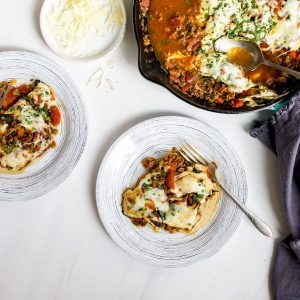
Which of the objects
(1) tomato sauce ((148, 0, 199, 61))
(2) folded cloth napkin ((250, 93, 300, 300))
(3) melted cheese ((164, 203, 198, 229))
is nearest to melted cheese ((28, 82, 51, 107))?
(1) tomato sauce ((148, 0, 199, 61))

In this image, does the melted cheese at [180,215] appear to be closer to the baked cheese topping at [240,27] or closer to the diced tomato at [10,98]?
the baked cheese topping at [240,27]

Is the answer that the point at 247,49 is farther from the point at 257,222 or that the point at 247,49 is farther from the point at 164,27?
the point at 257,222

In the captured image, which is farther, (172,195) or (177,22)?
(172,195)

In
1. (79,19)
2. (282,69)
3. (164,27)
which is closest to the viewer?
(282,69)

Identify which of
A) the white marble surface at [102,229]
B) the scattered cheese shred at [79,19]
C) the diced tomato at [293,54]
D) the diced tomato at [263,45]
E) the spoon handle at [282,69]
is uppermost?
the diced tomato at [263,45]

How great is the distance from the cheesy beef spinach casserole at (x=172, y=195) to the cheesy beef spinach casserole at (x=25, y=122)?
48 cm

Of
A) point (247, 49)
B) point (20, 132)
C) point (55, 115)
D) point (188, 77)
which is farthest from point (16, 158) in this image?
point (247, 49)

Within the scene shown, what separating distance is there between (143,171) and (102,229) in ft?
1.17

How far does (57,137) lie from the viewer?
2.49 metres

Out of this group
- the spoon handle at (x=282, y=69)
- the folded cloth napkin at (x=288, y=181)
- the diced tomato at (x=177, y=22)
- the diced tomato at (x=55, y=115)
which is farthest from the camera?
the diced tomato at (x=55, y=115)

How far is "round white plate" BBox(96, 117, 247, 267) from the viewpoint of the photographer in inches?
96.3

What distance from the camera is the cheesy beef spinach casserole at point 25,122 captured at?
243 cm

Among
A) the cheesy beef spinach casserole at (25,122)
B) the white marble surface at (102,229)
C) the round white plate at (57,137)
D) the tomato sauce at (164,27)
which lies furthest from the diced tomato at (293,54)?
the cheesy beef spinach casserole at (25,122)

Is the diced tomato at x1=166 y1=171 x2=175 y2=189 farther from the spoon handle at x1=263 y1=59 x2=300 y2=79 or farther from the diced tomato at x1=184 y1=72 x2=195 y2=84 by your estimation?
the spoon handle at x1=263 y1=59 x2=300 y2=79
